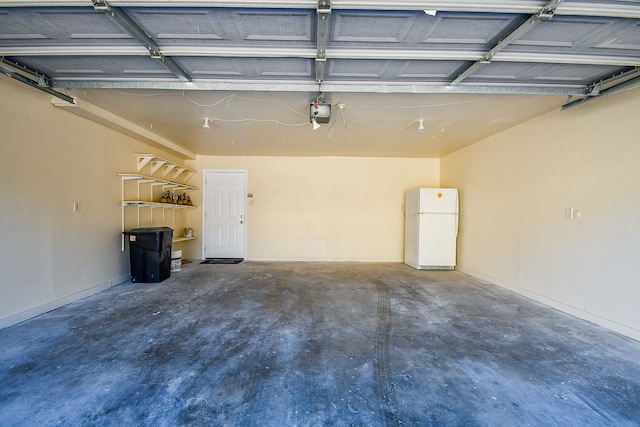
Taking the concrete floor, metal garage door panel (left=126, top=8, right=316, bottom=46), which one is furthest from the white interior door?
metal garage door panel (left=126, top=8, right=316, bottom=46)

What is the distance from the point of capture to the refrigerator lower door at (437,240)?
17.5ft

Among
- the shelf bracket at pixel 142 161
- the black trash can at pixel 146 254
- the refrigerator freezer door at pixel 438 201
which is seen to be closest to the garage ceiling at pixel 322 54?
the shelf bracket at pixel 142 161

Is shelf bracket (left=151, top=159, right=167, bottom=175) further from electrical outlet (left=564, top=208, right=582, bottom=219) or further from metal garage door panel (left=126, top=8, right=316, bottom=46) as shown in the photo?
electrical outlet (left=564, top=208, right=582, bottom=219)

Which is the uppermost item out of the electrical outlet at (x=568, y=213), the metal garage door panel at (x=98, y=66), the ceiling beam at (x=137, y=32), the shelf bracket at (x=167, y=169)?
the metal garage door panel at (x=98, y=66)

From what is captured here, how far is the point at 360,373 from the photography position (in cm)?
194

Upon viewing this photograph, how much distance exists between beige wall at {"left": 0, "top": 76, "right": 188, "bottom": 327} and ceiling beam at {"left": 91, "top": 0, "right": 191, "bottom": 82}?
178 centimetres

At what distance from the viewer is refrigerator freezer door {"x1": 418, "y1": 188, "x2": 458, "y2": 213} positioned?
17.4 feet

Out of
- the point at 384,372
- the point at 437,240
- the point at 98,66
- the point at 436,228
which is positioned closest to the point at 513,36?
the point at 384,372

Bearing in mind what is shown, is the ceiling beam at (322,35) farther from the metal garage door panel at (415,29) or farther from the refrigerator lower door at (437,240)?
the refrigerator lower door at (437,240)

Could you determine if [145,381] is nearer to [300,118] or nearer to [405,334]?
[405,334]

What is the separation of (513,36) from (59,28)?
125 inches

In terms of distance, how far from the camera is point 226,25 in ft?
6.07

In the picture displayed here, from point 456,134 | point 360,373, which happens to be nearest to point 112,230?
point 360,373

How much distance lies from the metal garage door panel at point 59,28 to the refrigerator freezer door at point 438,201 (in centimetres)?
490
